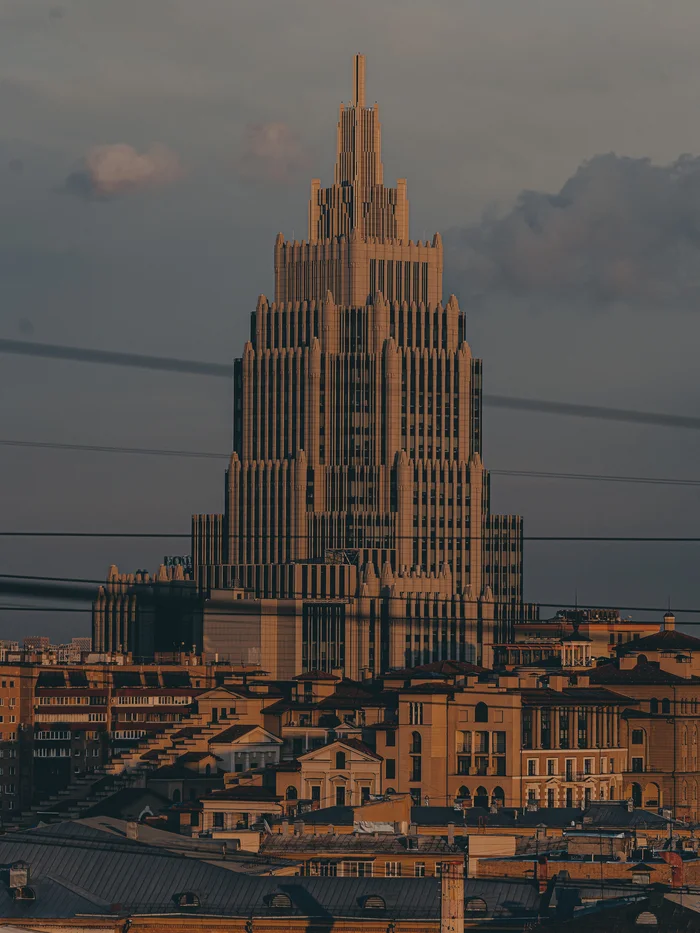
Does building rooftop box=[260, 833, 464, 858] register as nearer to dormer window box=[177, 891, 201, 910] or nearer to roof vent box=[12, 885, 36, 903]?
dormer window box=[177, 891, 201, 910]

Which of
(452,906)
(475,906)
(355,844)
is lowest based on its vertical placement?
(475,906)

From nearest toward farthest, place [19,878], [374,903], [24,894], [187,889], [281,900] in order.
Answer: [24,894] → [19,878] → [374,903] → [281,900] → [187,889]

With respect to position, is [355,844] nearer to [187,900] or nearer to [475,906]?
[187,900]

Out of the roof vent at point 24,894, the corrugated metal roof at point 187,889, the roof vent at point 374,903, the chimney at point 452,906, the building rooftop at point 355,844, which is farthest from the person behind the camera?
the building rooftop at point 355,844

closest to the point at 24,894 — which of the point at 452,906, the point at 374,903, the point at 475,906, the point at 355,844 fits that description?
the point at 374,903

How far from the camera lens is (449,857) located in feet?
599

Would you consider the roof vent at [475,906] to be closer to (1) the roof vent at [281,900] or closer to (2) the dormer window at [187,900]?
(1) the roof vent at [281,900]

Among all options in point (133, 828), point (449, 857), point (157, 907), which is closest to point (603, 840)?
point (449, 857)

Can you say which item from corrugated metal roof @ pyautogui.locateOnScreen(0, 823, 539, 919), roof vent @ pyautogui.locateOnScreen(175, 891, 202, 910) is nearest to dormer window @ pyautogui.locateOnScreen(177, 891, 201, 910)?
roof vent @ pyautogui.locateOnScreen(175, 891, 202, 910)

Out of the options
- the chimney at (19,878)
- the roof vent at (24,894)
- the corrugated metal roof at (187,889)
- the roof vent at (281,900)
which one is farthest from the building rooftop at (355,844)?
the roof vent at (24,894)

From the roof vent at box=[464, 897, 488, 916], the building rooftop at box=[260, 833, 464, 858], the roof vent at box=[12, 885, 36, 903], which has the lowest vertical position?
the roof vent at box=[464, 897, 488, 916]

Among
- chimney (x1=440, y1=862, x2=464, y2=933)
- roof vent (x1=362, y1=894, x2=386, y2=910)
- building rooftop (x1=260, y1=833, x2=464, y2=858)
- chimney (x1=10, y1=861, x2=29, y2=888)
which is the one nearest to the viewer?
chimney (x1=440, y1=862, x2=464, y2=933)

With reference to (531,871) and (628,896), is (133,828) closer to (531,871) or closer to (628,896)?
(531,871)

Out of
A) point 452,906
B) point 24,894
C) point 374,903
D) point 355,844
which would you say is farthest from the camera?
point 355,844
